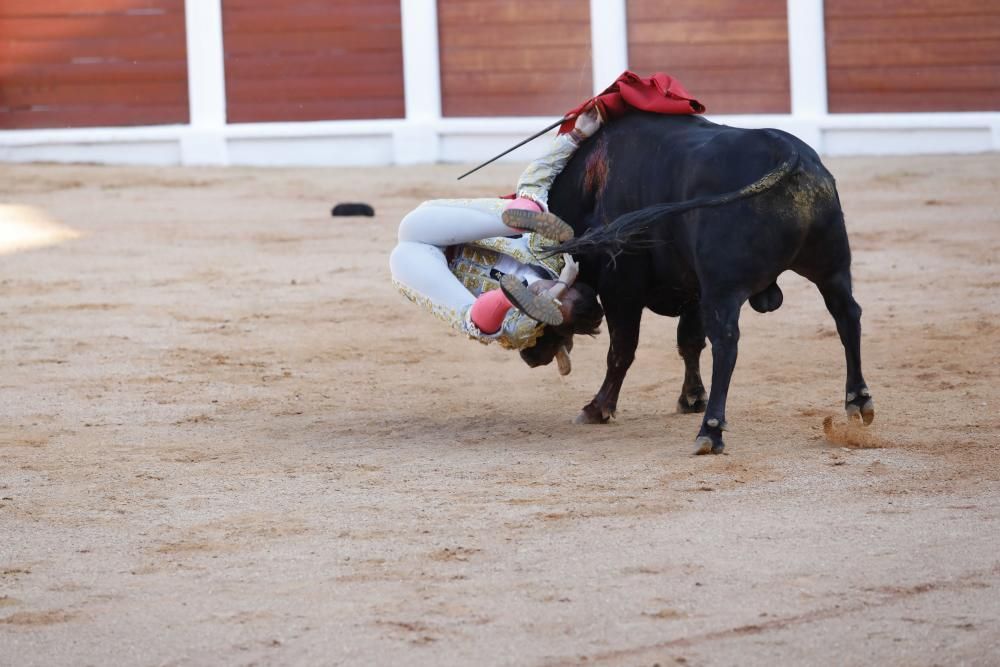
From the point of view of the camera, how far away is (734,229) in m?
3.80

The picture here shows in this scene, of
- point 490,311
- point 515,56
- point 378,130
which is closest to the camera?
point 490,311

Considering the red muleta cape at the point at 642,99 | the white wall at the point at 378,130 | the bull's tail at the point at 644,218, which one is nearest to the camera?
the bull's tail at the point at 644,218

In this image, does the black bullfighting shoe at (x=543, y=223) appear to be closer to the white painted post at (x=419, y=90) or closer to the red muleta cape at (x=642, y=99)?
the red muleta cape at (x=642, y=99)

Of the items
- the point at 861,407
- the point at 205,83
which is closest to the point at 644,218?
the point at 861,407

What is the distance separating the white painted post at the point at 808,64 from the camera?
11.9 meters

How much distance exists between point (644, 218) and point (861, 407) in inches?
30.4

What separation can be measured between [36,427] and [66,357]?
115 cm

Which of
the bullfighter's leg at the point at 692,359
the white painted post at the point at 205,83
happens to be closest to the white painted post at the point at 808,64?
the white painted post at the point at 205,83

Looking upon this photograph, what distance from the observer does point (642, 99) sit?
4.39 meters

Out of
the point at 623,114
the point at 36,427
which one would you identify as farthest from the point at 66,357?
the point at 623,114

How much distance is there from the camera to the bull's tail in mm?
3789

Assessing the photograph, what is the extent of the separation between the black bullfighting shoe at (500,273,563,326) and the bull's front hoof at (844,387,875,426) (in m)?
0.82

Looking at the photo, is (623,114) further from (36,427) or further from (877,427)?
(36,427)

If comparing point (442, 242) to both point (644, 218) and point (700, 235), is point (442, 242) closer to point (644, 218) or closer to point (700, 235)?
point (644, 218)
